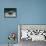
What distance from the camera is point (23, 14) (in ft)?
11.3

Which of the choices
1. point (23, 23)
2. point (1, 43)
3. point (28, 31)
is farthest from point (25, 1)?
point (1, 43)

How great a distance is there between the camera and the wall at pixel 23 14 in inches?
134

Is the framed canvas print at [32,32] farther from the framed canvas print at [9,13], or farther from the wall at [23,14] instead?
the framed canvas print at [9,13]

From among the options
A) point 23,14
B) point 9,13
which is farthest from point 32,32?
point 9,13

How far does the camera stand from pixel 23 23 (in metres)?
3.41

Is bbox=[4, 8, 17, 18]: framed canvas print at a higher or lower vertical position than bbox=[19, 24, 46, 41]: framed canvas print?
higher

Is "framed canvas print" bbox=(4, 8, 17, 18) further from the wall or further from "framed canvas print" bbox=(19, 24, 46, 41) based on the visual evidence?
"framed canvas print" bbox=(19, 24, 46, 41)

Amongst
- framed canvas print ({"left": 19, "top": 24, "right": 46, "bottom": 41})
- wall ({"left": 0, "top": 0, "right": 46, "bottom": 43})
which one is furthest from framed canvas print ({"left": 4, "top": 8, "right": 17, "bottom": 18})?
framed canvas print ({"left": 19, "top": 24, "right": 46, "bottom": 41})

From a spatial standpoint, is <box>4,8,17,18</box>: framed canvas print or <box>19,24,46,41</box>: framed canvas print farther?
<box>4,8,17,18</box>: framed canvas print

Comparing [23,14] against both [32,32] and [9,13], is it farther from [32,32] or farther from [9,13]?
[32,32]

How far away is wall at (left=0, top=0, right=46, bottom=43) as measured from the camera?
11.2ft

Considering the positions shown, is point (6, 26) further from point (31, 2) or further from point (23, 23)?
point (31, 2)

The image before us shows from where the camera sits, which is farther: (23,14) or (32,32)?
(23,14)

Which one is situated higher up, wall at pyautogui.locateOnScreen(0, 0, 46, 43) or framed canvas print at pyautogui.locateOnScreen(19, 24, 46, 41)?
wall at pyautogui.locateOnScreen(0, 0, 46, 43)
